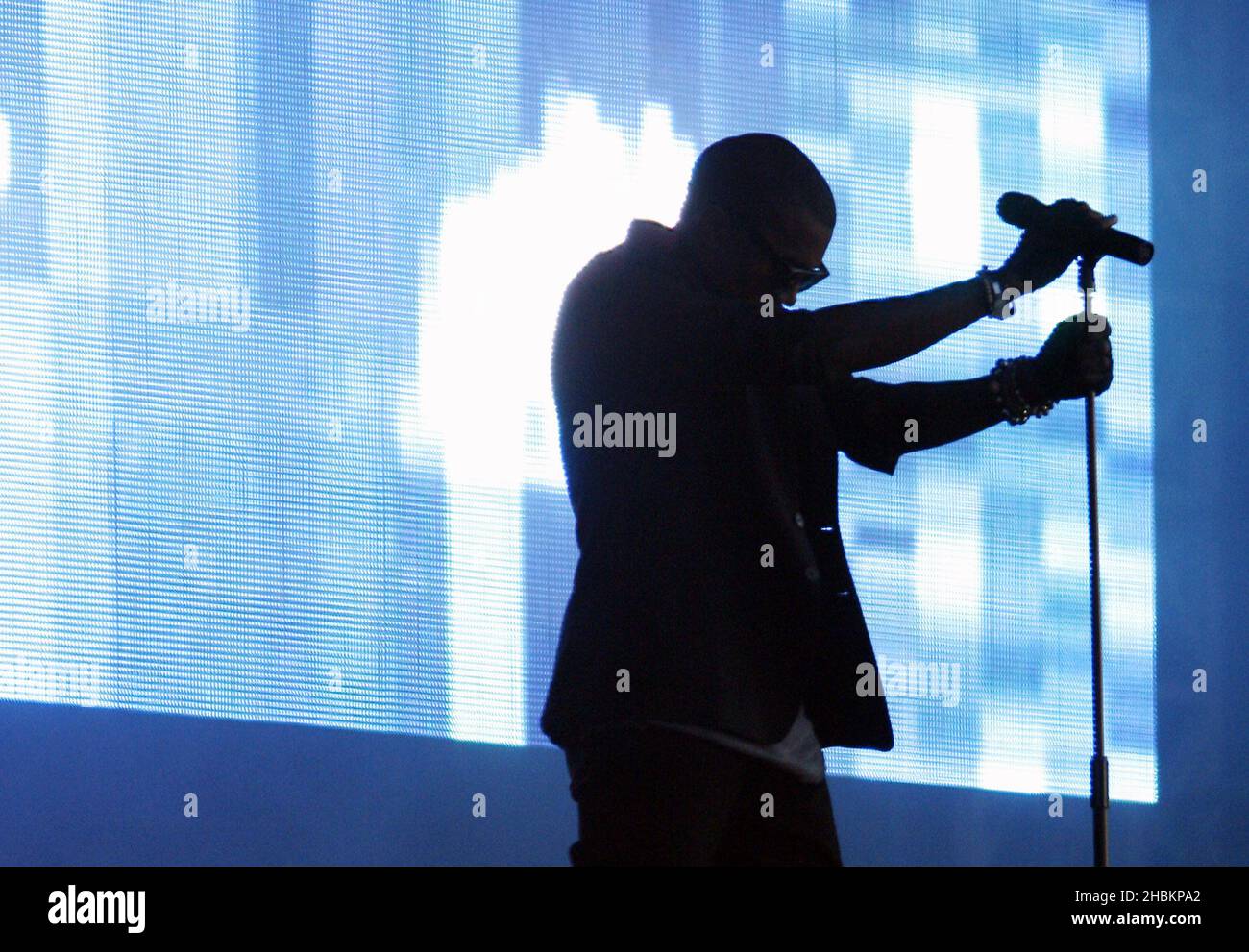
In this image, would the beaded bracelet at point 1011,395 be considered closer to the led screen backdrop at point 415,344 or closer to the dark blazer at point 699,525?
the dark blazer at point 699,525

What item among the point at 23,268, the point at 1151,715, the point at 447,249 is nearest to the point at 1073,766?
the point at 1151,715

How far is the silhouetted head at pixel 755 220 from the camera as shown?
73.4 inches

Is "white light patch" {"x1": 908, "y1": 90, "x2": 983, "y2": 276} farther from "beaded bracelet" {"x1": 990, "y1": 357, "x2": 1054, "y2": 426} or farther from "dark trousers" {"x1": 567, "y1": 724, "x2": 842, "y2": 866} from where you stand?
"dark trousers" {"x1": 567, "y1": 724, "x2": 842, "y2": 866}

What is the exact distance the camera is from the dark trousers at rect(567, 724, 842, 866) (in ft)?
5.41

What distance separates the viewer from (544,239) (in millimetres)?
2455

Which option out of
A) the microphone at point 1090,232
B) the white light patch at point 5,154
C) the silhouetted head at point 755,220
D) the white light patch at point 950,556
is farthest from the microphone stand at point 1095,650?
the white light patch at point 5,154

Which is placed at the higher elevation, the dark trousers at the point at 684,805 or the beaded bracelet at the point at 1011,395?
the beaded bracelet at the point at 1011,395

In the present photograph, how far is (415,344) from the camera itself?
2396 millimetres

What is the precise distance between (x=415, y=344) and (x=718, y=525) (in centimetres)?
82

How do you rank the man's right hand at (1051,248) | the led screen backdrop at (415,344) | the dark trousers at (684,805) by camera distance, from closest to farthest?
the dark trousers at (684,805) → the man's right hand at (1051,248) → the led screen backdrop at (415,344)

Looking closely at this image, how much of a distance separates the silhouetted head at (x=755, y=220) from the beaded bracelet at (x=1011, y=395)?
0.97ft

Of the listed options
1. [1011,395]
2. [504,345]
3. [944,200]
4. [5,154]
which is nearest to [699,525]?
[1011,395]
